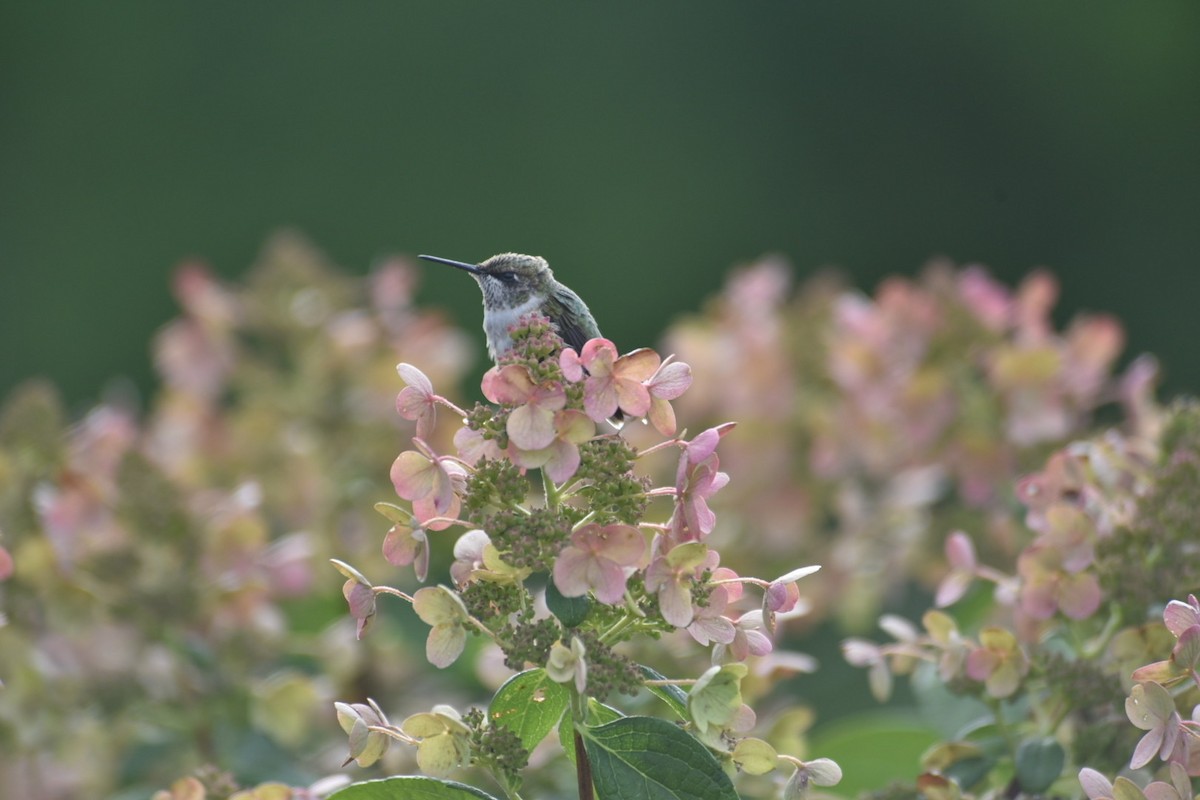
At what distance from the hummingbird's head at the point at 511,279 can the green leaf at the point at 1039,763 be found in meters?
0.60

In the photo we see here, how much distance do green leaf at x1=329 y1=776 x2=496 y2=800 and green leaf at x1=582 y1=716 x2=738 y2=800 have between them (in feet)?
0.25

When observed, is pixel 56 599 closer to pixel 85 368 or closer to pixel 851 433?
pixel 851 433

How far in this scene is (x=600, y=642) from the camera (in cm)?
86

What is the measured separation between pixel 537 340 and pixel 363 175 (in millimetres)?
4917

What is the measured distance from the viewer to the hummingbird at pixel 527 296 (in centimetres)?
133

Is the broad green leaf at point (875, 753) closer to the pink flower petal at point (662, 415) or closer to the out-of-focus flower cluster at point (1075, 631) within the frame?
the out-of-focus flower cluster at point (1075, 631)

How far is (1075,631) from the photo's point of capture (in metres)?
1.10

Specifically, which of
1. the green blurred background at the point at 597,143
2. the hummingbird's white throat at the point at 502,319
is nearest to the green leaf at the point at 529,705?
the hummingbird's white throat at the point at 502,319

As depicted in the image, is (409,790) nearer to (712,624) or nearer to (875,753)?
(712,624)

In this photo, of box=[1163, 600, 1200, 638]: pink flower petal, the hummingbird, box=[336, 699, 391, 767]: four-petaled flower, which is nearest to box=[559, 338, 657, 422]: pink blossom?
box=[336, 699, 391, 767]: four-petaled flower

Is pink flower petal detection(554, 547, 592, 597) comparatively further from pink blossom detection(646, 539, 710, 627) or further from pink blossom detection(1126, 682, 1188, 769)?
pink blossom detection(1126, 682, 1188, 769)

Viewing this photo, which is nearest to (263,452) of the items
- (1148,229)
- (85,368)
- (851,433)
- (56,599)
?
(56,599)

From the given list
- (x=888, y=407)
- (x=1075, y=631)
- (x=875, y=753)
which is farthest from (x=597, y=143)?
(x=1075, y=631)

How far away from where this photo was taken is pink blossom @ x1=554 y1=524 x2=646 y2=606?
32.1 inches
